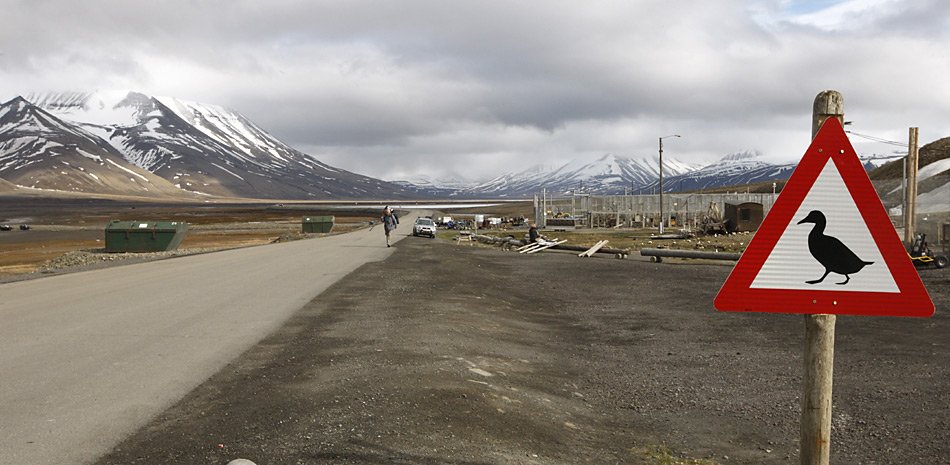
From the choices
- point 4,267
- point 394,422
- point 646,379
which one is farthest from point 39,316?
point 4,267

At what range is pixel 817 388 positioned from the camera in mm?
3811

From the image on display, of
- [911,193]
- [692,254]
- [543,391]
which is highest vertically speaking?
[911,193]

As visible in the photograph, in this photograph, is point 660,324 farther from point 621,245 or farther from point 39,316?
point 621,245

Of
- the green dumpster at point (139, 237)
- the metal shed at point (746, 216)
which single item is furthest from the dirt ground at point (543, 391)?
the metal shed at point (746, 216)

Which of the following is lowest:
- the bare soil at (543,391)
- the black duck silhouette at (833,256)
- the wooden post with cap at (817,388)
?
the bare soil at (543,391)

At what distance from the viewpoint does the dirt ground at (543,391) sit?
5.64 metres

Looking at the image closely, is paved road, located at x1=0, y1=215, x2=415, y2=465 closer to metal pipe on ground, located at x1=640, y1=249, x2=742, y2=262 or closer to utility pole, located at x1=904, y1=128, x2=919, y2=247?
metal pipe on ground, located at x1=640, y1=249, x2=742, y2=262

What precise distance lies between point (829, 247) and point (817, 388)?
797 millimetres

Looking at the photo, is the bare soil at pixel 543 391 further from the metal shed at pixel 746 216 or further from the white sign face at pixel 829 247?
the metal shed at pixel 746 216

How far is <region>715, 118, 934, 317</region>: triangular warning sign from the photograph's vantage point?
12.1 ft

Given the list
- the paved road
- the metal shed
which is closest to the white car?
the metal shed

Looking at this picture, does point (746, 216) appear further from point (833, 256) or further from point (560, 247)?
point (833, 256)

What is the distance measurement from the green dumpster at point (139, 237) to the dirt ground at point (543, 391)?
1102 inches

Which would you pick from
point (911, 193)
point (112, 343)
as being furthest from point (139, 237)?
point (911, 193)
